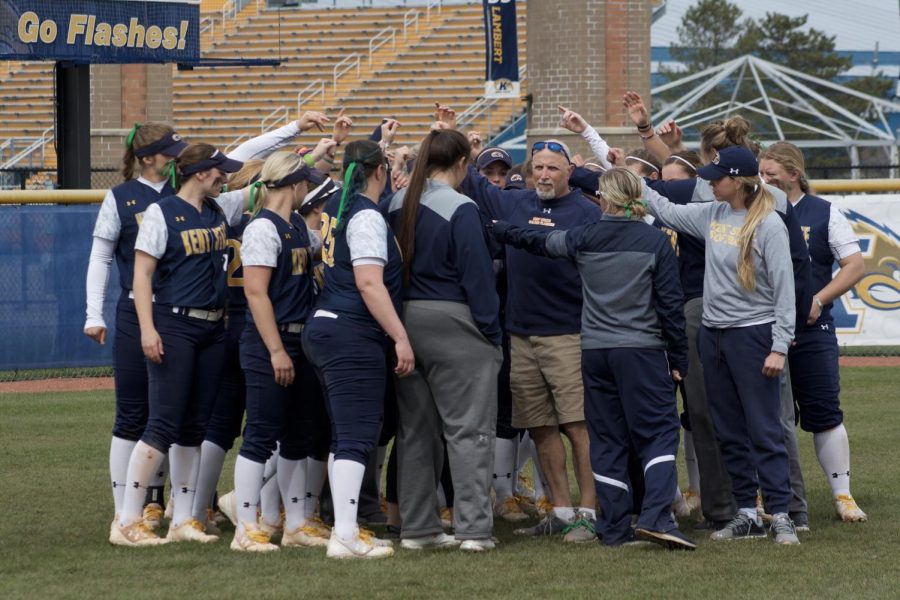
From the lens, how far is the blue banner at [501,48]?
25.2m

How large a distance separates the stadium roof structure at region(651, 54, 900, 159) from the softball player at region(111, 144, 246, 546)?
23.7m

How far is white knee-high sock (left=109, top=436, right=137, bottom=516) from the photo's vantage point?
22.7 ft

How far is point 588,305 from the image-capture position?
22.2 ft

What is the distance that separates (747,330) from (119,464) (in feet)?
10.4

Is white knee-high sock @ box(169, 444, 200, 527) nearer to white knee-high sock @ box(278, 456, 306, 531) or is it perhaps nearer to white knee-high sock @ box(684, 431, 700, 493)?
white knee-high sock @ box(278, 456, 306, 531)

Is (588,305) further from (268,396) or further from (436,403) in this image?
(268,396)

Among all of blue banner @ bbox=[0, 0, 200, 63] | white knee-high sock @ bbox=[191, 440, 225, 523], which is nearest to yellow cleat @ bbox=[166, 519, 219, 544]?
white knee-high sock @ bbox=[191, 440, 225, 523]

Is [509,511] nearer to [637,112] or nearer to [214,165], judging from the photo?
[637,112]

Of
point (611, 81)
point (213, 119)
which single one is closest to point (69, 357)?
point (611, 81)

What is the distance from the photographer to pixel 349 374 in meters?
6.35

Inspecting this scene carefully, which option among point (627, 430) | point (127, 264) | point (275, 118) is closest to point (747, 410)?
point (627, 430)

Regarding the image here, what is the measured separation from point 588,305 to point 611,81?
19.2m

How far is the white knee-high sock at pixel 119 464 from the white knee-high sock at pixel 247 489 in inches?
26.1

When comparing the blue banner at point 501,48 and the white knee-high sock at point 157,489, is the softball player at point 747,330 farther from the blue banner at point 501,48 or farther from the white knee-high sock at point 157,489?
the blue banner at point 501,48
